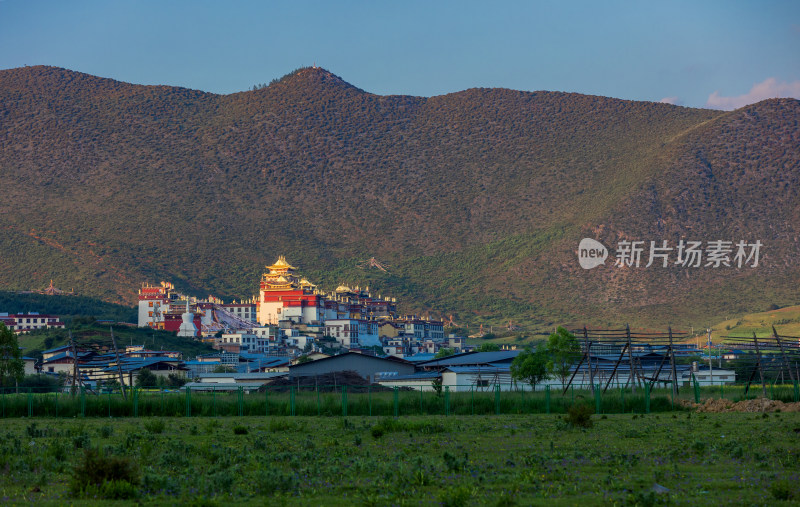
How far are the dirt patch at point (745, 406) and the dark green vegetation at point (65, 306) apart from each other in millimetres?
113982

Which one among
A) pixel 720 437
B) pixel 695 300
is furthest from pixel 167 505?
pixel 695 300

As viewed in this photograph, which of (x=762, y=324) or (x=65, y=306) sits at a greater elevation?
(x=65, y=306)

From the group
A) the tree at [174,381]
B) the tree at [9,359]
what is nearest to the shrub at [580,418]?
the tree at [9,359]

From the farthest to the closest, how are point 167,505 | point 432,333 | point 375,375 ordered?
point 432,333 < point 375,375 < point 167,505

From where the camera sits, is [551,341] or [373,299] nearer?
[551,341]

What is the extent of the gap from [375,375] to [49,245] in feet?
426

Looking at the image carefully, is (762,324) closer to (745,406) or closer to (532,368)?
(532,368)

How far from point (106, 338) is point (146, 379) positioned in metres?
31.1

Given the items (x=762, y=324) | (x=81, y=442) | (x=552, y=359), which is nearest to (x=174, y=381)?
(x=552, y=359)

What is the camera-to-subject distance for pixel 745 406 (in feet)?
125

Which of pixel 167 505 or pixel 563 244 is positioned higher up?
pixel 563 244

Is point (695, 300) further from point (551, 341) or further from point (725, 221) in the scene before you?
point (551, 341)

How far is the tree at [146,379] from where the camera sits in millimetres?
73750

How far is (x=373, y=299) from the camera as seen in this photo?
187 metres
